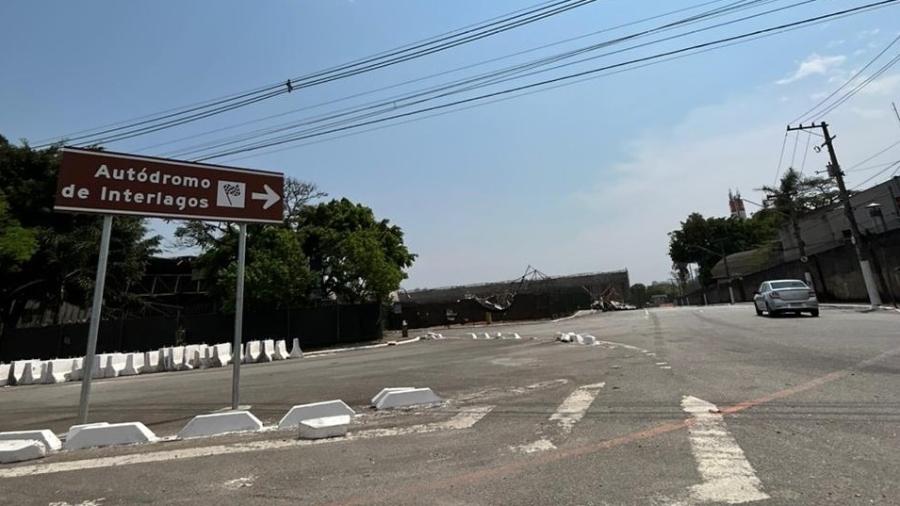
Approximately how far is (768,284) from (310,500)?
2496cm

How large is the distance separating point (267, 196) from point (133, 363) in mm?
Answer: 15963

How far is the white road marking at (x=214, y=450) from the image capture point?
519cm

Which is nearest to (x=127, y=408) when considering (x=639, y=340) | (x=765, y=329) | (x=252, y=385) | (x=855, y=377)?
(x=252, y=385)

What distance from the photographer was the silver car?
71.0 ft

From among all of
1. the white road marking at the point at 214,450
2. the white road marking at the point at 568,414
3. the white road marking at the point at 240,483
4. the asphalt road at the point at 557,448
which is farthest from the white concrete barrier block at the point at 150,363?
the white road marking at the point at 240,483

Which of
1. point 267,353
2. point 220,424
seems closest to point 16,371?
point 267,353

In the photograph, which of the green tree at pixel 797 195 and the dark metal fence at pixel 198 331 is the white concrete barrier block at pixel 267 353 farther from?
the green tree at pixel 797 195

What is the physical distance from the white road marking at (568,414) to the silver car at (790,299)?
693 inches

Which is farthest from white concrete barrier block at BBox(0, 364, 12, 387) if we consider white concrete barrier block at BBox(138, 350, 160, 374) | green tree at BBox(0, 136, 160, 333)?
green tree at BBox(0, 136, 160, 333)

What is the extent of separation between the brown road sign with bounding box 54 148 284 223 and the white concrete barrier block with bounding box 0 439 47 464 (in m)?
2.77

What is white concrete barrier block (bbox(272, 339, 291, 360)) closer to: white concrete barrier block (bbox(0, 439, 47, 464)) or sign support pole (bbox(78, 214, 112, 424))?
sign support pole (bbox(78, 214, 112, 424))

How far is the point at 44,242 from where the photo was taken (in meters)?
31.4

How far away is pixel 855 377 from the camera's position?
767 centimetres

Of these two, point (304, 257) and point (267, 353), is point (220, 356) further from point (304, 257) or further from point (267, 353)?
point (304, 257)
